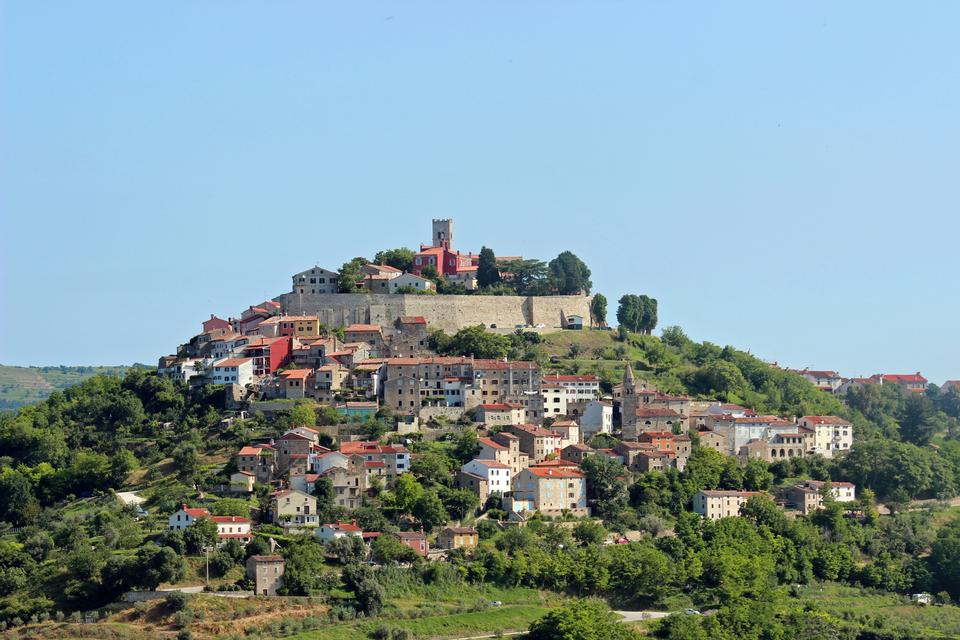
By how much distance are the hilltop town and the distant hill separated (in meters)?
92.1

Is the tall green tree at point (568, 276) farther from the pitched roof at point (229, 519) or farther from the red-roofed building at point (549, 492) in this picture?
the pitched roof at point (229, 519)

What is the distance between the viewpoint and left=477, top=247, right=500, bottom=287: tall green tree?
83812mm

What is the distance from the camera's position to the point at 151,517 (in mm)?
57281

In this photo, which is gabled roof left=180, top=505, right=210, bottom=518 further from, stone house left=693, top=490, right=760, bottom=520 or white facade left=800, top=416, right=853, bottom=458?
white facade left=800, top=416, right=853, bottom=458

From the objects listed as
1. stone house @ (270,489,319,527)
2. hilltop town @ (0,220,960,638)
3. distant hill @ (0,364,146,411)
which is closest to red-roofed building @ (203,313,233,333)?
hilltop town @ (0,220,960,638)

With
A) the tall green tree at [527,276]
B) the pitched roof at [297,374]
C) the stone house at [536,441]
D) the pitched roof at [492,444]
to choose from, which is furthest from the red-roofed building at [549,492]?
the tall green tree at [527,276]

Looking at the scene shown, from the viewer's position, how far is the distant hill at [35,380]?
165750mm

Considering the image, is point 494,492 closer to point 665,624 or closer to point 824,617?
point 665,624

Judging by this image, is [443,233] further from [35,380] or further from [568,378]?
[35,380]

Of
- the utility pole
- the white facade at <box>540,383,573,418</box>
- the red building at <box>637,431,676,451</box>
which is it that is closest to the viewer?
the utility pole

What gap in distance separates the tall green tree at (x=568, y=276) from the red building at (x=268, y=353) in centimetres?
1786

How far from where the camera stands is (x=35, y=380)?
594 feet

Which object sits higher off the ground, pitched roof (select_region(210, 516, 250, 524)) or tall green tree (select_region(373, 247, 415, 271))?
tall green tree (select_region(373, 247, 415, 271))

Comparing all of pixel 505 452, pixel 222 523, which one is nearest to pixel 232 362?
pixel 505 452
